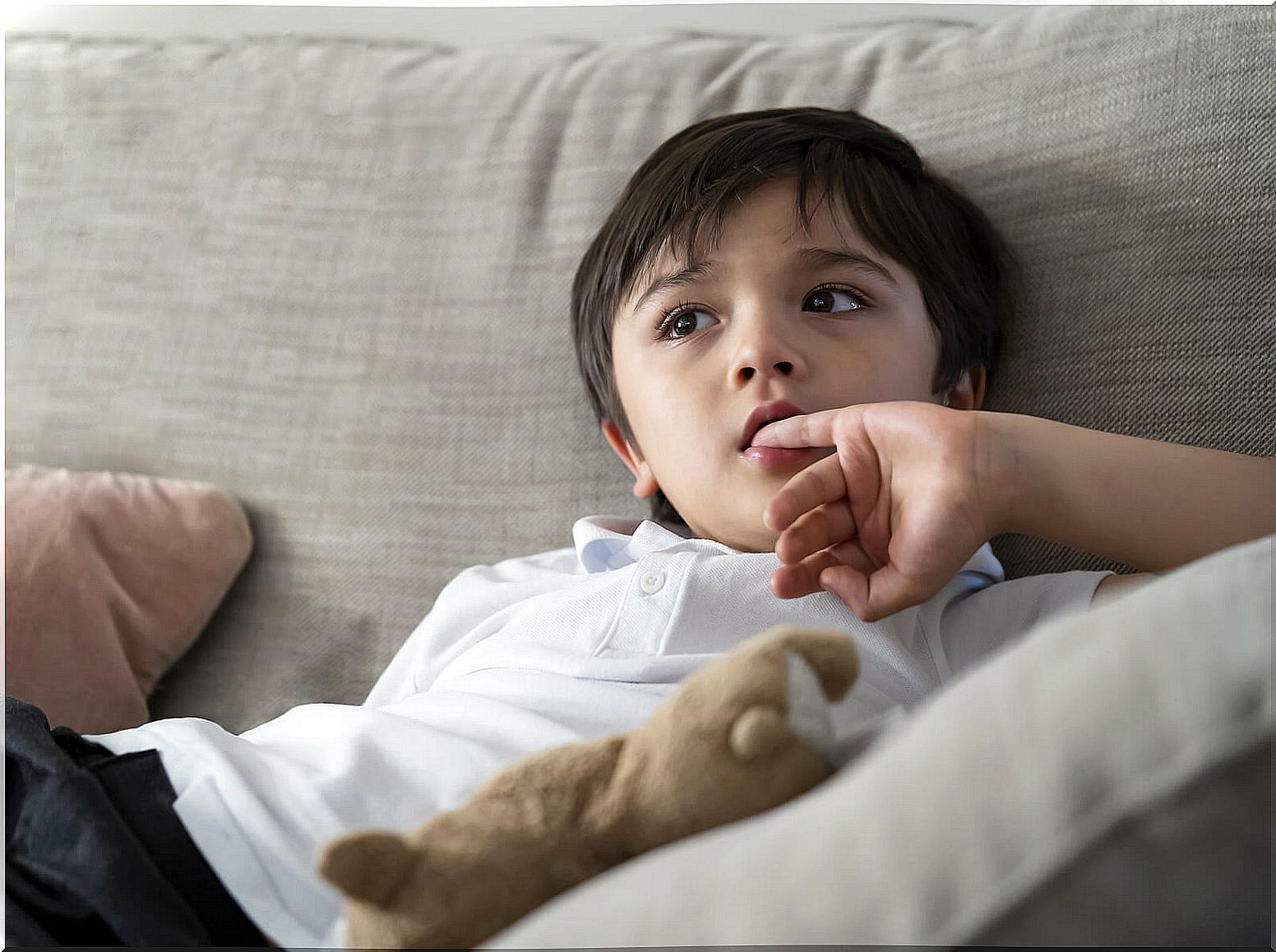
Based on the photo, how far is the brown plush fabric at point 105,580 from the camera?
3.27 ft

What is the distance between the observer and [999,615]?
88 cm

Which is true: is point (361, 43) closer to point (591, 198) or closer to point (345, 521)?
point (591, 198)

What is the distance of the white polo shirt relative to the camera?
673 mm

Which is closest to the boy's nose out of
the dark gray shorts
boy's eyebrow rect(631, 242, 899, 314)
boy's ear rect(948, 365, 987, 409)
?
boy's eyebrow rect(631, 242, 899, 314)

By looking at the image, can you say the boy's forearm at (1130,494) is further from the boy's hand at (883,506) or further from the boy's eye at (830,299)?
the boy's eye at (830,299)

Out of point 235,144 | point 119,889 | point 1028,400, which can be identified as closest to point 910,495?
point 1028,400

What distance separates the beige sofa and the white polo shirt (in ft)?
0.48

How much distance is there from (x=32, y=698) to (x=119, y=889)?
1.53 ft

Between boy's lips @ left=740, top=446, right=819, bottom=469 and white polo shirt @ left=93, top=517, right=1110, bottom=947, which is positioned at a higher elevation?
boy's lips @ left=740, top=446, right=819, bottom=469

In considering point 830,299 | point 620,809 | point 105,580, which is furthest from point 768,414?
point 105,580

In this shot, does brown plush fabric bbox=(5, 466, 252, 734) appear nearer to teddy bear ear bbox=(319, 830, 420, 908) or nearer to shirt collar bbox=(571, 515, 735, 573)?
Answer: shirt collar bbox=(571, 515, 735, 573)

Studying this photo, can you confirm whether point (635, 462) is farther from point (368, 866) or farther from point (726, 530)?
point (368, 866)

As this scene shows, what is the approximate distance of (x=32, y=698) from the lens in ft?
3.21

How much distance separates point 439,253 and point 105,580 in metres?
0.52
